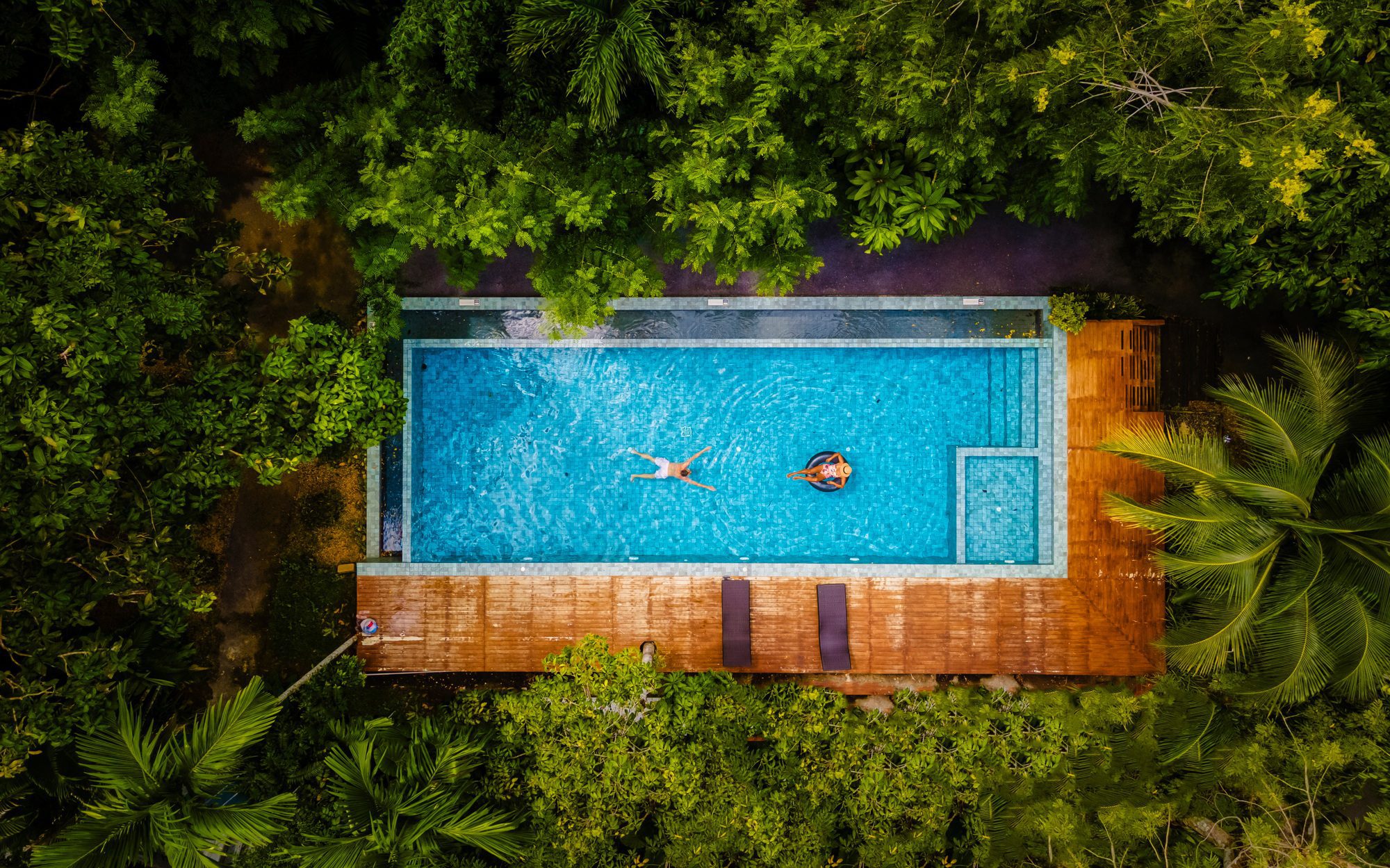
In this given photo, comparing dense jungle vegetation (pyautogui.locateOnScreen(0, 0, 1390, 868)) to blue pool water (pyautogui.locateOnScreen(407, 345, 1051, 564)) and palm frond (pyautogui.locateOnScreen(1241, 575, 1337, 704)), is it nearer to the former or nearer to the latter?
palm frond (pyautogui.locateOnScreen(1241, 575, 1337, 704))

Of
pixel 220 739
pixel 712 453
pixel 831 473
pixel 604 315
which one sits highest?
pixel 604 315

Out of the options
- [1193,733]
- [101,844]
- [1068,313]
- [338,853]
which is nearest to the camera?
[101,844]

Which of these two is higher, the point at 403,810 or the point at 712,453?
the point at 712,453

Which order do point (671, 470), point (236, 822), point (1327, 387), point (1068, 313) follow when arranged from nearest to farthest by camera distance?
point (236, 822) < point (1327, 387) < point (1068, 313) < point (671, 470)

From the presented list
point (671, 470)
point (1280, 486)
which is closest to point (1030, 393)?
point (1280, 486)

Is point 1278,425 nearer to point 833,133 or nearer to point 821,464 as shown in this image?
point 821,464

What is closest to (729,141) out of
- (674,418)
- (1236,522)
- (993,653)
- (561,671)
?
(674,418)
